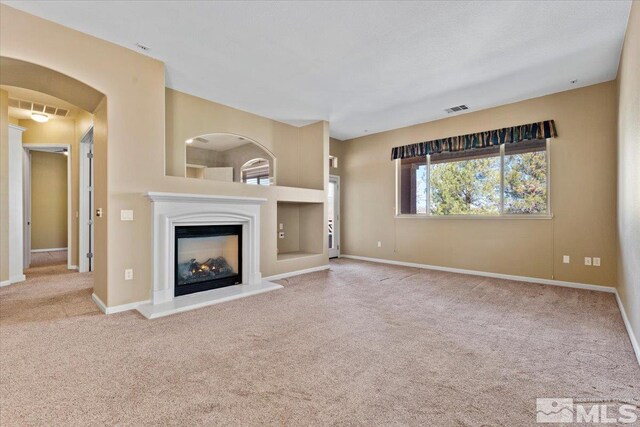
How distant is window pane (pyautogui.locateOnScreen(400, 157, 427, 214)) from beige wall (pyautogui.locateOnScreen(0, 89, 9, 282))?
22.4 ft

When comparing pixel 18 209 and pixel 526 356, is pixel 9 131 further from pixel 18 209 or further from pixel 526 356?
pixel 526 356

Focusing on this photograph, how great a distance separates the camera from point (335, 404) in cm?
172

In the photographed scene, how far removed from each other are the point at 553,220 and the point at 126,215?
19.6ft

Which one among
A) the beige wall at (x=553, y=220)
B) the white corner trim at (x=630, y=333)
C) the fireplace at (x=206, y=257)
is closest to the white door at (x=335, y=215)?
the beige wall at (x=553, y=220)

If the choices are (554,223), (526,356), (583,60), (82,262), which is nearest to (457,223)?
(554,223)

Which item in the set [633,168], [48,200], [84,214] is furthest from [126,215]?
[48,200]

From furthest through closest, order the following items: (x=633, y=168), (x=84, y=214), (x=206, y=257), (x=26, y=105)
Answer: (x=84, y=214)
(x=26, y=105)
(x=206, y=257)
(x=633, y=168)

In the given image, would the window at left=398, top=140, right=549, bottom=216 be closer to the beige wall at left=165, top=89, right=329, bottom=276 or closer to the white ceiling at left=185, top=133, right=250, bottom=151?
the beige wall at left=165, top=89, right=329, bottom=276

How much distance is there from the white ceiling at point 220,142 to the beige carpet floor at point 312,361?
2687 mm

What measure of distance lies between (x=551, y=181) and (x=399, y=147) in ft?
9.15

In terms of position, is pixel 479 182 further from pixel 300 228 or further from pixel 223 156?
pixel 223 156

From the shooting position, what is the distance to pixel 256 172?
19.0 ft

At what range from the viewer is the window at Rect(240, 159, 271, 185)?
556 cm

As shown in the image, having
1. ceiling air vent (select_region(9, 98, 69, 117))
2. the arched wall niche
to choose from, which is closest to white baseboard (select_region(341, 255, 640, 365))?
the arched wall niche
